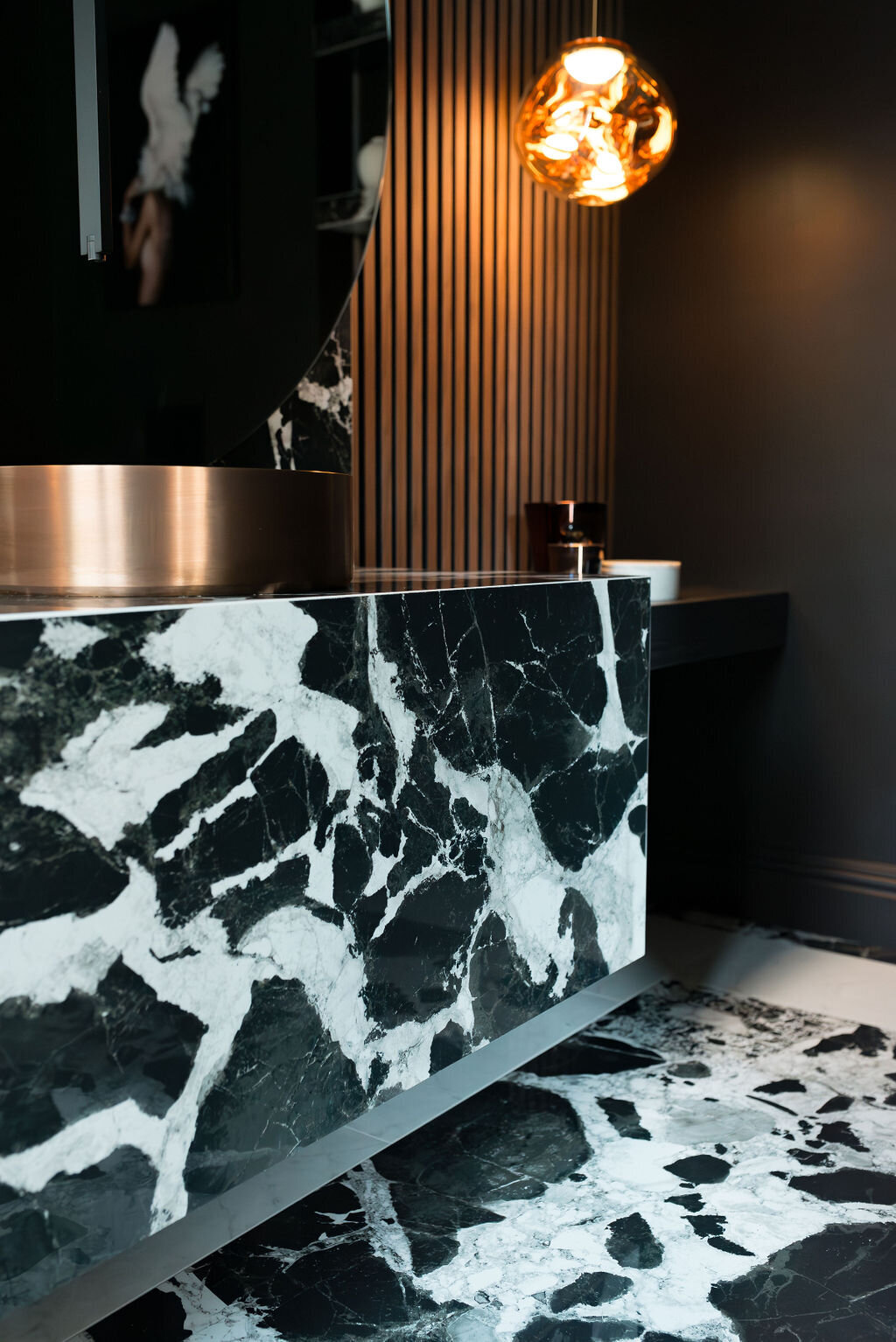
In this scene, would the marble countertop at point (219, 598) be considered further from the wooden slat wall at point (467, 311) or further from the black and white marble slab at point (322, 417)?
the wooden slat wall at point (467, 311)

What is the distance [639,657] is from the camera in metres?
1.59

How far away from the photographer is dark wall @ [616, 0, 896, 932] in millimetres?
2332

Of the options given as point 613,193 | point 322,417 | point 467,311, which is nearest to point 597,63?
point 613,193

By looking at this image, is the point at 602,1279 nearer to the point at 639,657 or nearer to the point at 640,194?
the point at 639,657

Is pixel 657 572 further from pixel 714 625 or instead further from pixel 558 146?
pixel 558 146

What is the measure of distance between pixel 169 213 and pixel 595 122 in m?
1.03

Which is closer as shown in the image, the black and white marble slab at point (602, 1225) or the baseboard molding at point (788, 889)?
the black and white marble slab at point (602, 1225)

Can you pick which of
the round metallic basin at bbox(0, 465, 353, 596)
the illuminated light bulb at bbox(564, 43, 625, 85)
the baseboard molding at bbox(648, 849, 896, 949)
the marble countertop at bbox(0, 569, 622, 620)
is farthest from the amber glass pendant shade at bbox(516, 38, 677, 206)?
the baseboard molding at bbox(648, 849, 896, 949)

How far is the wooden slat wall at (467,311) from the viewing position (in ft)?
6.31

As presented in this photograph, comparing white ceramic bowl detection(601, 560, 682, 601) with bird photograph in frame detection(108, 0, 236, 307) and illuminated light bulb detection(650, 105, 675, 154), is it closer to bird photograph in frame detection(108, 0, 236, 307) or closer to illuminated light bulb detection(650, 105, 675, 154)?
illuminated light bulb detection(650, 105, 675, 154)

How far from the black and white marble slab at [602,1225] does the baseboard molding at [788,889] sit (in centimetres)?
61

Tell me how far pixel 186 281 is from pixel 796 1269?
3.96 ft

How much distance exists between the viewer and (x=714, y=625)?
2146 millimetres

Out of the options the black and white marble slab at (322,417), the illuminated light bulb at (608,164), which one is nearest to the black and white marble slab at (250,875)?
the black and white marble slab at (322,417)
